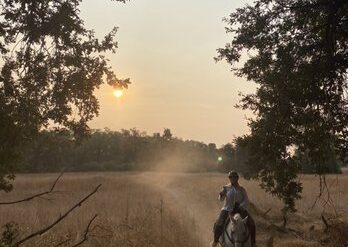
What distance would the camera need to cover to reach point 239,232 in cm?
1141

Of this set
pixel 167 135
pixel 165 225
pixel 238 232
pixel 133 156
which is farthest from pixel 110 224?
pixel 167 135

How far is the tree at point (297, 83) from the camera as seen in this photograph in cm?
1210

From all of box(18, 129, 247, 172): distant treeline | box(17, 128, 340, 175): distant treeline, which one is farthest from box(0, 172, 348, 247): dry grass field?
box(18, 129, 247, 172): distant treeline

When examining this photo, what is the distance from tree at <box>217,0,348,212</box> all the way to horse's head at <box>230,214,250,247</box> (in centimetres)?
227

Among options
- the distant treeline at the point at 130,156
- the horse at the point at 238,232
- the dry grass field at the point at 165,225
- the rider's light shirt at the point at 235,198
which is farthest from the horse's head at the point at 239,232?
the distant treeline at the point at 130,156

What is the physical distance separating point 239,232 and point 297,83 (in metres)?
3.92

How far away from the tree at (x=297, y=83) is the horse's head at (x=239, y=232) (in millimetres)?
2270

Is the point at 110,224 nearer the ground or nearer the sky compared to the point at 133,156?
nearer the ground

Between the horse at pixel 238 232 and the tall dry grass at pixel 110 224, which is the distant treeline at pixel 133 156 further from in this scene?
the horse at pixel 238 232

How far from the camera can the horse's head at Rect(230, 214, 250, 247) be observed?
11391mm

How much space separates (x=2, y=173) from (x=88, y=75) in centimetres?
378

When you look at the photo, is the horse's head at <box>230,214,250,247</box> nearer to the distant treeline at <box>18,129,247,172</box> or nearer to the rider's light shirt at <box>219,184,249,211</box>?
the rider's light shirt at <box>219,184,249,211</box>

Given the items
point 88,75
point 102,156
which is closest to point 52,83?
point 88,75

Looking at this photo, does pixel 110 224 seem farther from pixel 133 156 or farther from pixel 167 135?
pixel 167 135
